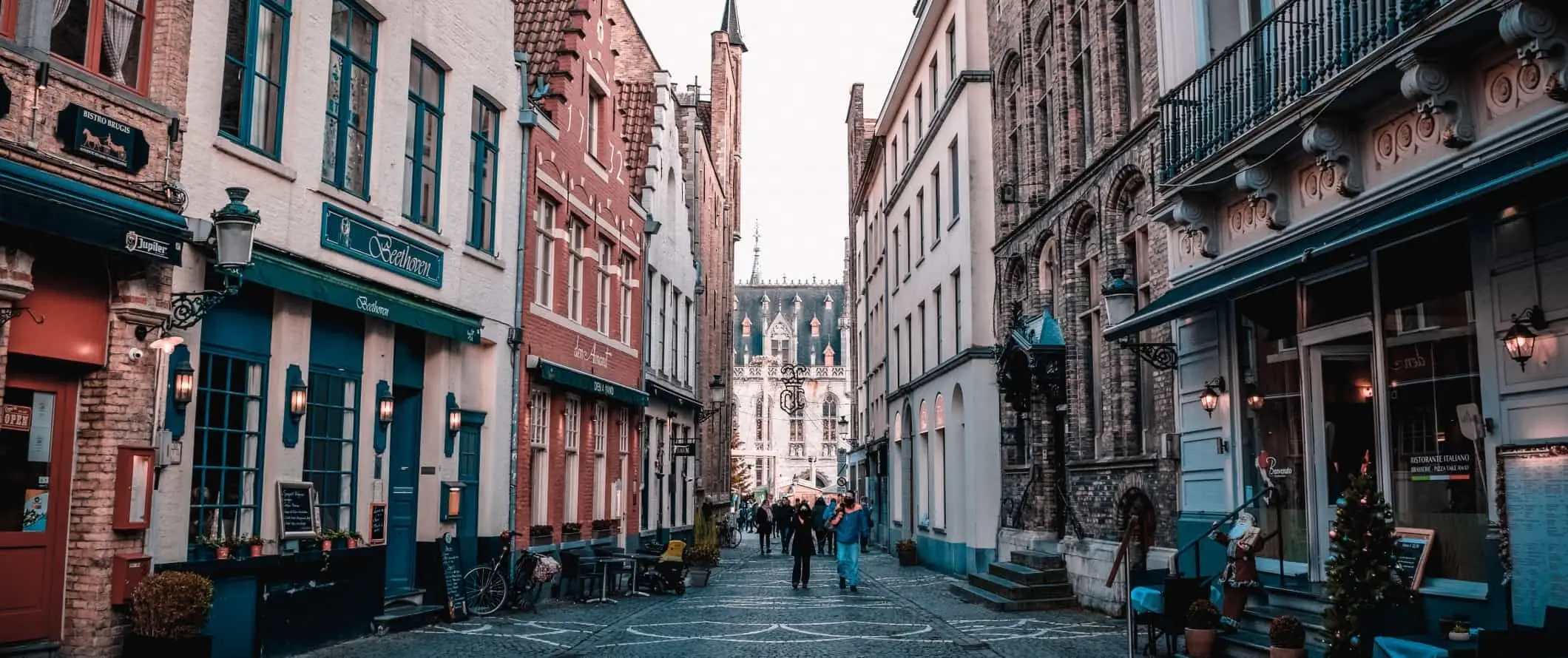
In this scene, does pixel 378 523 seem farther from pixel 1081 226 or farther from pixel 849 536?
pixel 1081 226

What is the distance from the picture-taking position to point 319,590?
13.1 meters

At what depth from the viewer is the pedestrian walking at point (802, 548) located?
934 inches

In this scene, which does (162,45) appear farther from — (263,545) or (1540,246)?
(1540,246)

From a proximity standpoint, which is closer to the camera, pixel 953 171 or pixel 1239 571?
pixel 1239 571

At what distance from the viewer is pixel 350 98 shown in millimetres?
14141

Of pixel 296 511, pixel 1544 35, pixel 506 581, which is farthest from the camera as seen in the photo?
pixel 506 581

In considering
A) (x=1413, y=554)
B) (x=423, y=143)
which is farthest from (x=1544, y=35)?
(x=423, y=143)

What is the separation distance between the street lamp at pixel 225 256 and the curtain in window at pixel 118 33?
→ 49.9 inches

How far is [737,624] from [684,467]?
693 inches

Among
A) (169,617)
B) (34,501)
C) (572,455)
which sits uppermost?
(572,455)

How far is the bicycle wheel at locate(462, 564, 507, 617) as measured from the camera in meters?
16.9

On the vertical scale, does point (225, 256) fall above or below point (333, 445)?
above

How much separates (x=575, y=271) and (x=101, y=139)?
1270cm

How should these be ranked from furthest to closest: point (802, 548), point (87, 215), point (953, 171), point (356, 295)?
point (953, 171), point (802, 548), point (356, 295), point (87, 215)
